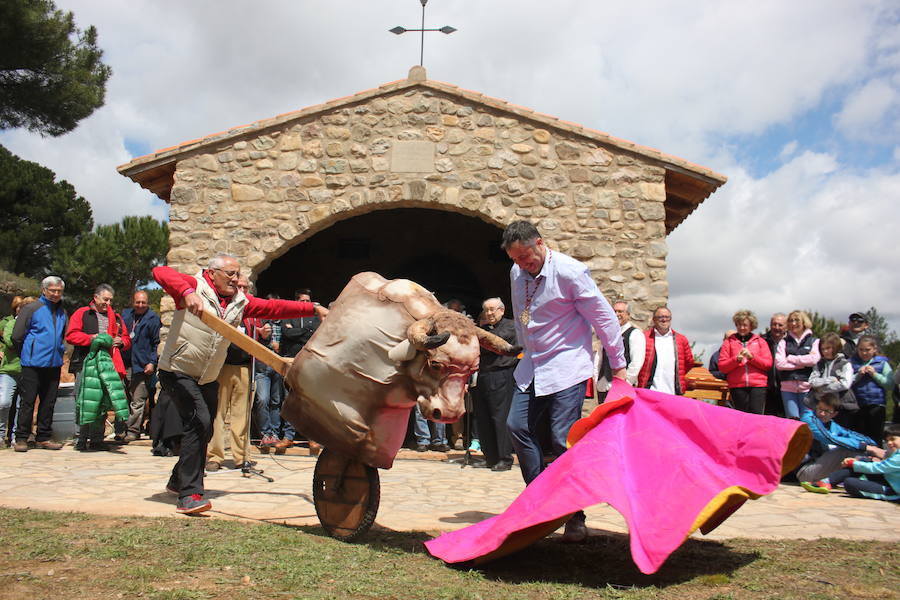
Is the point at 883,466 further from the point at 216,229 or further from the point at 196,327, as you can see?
the point at 216,229

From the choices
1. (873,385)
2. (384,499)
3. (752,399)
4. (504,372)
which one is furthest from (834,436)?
(384,499)

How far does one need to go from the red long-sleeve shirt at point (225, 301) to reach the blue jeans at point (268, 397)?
10.8 ft

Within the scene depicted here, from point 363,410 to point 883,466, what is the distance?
15.2 feet

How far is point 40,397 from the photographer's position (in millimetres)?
7703

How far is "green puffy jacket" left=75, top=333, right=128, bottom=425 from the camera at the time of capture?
7.48 m

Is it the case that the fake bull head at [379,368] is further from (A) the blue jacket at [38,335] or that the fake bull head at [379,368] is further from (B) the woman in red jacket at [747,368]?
(A) the blue jacket at [38,335]

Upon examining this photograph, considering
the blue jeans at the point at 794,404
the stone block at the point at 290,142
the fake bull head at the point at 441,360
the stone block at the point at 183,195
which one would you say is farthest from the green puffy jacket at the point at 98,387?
the blue jeans at the point at 794,404

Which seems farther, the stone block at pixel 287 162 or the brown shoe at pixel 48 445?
the stone block at pixel 287 162

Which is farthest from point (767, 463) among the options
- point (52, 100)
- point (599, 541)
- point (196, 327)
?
point (52, 100)

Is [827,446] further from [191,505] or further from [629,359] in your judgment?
[191,505]

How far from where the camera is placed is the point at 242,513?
4.52m

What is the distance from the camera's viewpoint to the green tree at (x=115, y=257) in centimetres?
2097

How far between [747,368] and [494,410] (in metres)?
2.69

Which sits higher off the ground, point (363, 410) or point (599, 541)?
point (363, 410)
